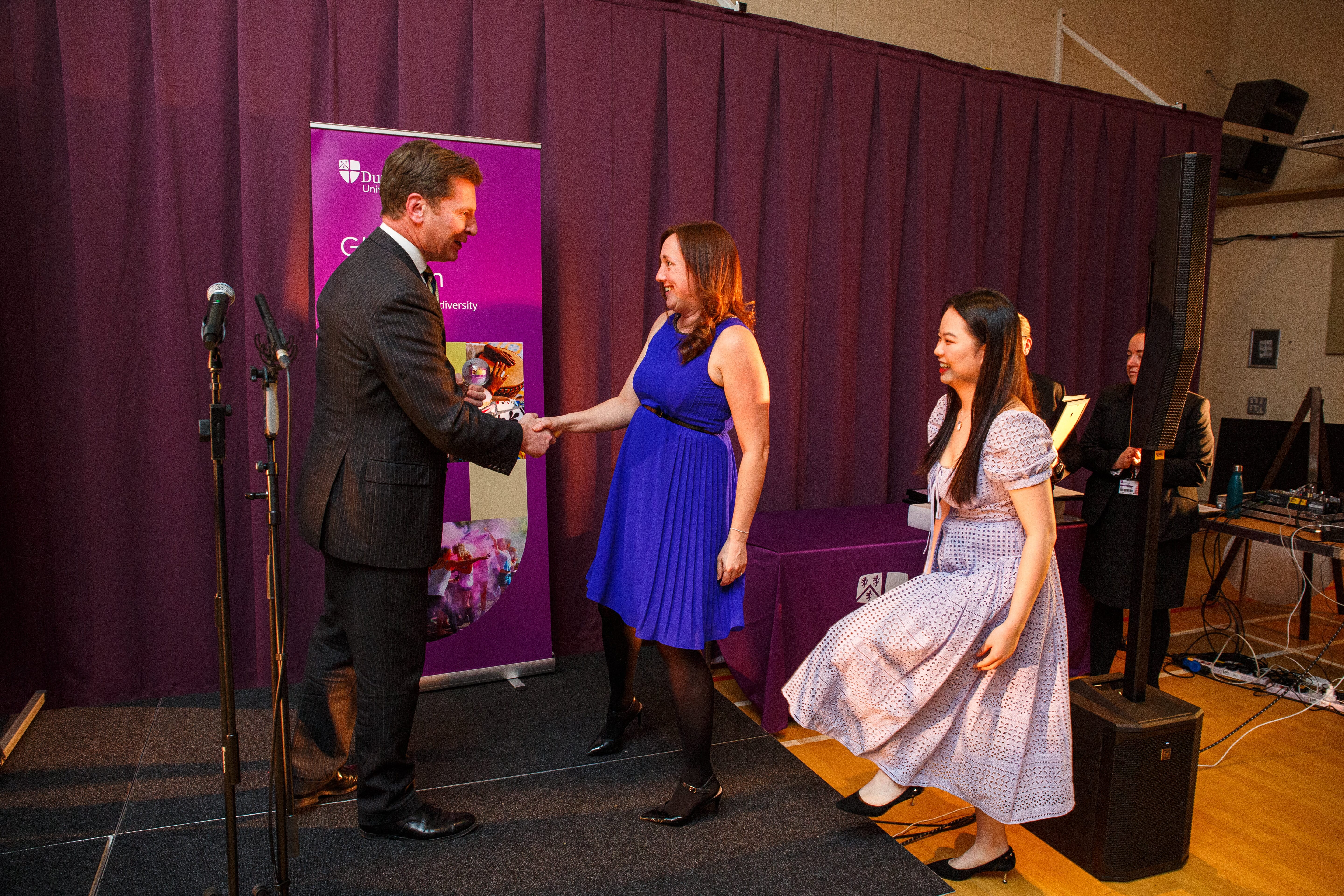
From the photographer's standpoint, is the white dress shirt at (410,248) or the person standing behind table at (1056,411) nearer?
the white dress shirt at (410,248)

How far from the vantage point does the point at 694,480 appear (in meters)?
2.34

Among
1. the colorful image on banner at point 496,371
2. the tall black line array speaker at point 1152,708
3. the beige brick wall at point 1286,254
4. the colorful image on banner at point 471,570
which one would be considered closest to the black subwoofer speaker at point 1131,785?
the tall black line array speaker at point 1152,708

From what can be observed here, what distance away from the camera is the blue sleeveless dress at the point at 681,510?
2312 millimetres

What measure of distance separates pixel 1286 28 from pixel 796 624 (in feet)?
18.6

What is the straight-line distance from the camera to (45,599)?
3.08m

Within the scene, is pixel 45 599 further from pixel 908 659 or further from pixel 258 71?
pixel 908 659

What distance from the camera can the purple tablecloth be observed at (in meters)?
3.04

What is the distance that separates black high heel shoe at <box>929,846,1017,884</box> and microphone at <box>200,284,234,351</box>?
2.12 metres

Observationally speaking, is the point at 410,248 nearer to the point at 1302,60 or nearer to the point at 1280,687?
the point at 1280,687

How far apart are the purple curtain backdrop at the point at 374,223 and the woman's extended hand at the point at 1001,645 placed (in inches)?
83.6

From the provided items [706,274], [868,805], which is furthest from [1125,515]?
[706,274]

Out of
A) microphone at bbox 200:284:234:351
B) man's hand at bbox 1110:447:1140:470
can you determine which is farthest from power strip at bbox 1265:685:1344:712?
microphone at bbox 200:284:234:351

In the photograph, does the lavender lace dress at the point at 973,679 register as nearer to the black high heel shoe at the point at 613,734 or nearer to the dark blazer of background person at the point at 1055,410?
the black high heel shoe at the point at 613,734

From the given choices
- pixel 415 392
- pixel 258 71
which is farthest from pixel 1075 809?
pixel 258 71
